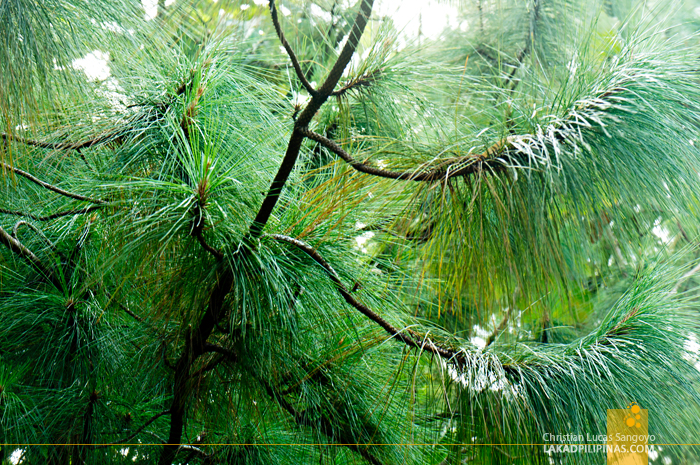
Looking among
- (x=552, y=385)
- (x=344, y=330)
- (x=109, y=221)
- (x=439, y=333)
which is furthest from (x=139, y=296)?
(x=552, y=385)

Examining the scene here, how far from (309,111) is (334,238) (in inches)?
6.3

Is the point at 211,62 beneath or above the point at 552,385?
above

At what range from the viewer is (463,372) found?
54 centimetres

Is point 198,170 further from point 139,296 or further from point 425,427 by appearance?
point 425,427

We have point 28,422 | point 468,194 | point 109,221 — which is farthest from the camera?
point 28,422

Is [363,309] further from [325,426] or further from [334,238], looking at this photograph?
[325,426]

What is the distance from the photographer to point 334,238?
0.57 metres

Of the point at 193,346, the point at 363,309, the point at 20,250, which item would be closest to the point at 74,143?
the point at 20,250

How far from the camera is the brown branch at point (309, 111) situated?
445mm

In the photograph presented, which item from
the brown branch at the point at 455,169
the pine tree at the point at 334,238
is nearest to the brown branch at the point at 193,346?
the pine tree at the point at 334,238

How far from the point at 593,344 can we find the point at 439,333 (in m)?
0.18

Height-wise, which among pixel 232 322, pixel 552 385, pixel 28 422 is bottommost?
pixel 28 422

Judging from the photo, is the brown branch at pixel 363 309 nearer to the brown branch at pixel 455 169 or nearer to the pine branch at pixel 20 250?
the brown branch at pixel 455 169

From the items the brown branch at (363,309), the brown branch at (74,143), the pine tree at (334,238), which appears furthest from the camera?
the brown branch at (74,143)
